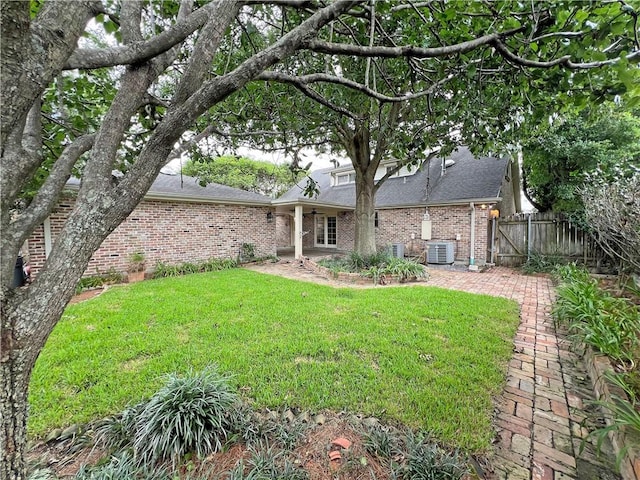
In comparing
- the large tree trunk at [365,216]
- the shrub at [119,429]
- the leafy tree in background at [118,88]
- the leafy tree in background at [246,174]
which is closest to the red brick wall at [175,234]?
the large tree trunk at [365,216]

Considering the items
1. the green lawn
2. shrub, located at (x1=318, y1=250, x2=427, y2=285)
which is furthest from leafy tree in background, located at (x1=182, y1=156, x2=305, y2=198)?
the green lawn

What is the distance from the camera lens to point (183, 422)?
6.50 feet

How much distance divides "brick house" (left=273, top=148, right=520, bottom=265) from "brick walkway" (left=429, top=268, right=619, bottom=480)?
5619mm

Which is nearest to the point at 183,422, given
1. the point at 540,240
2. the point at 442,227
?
the point at 442,227

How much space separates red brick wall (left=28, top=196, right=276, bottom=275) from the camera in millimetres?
7414

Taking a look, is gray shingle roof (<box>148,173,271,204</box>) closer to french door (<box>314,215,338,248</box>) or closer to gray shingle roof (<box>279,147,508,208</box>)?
gray shingle roof (<box>279,147,508,208</box>)

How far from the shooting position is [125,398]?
8.26ft

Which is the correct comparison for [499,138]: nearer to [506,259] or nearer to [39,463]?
[39,463]

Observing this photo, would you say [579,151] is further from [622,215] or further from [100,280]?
[100,280]

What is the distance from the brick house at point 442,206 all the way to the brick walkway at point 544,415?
562 centimetres

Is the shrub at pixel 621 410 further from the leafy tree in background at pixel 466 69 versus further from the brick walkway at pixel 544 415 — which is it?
the leafy tree in background at pixel 466 69

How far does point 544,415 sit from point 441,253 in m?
8.05

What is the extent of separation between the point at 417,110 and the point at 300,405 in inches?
252

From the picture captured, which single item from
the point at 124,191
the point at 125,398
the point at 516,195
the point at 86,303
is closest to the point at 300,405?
the point at 125,398
